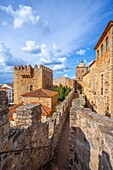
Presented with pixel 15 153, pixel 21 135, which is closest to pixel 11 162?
pixel 15 153

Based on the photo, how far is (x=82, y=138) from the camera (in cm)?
346

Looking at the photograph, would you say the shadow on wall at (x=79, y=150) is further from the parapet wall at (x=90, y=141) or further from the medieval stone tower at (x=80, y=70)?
the medieval stone tower at (x=80, y=70)

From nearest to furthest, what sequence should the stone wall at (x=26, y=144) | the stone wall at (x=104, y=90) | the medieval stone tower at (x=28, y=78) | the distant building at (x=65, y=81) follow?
the stone wall at (x=26, y=144) < the stone wall at (x=104, y=90) < the medieval stone tower at (x=28, y=78) < the distant building at (x=65, y=81)

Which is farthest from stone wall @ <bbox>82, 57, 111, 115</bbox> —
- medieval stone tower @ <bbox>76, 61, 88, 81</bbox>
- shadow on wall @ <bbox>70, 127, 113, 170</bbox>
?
medieval stone tower @ <bbox>76, 61, 88, 81</bbox>

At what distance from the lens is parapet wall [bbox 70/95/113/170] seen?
2100mm

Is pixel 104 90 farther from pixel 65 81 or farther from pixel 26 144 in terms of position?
pixel 65 81

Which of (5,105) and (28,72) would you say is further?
(28,72)

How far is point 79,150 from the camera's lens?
3.58 m

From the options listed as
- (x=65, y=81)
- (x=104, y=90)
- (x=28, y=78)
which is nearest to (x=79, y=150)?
(x=104, y=90)

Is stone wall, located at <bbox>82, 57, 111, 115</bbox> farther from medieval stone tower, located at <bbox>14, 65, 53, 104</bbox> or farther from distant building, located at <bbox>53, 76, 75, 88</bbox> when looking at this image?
distant building, located at <bbox>53, 76, 75, 88</bbox>

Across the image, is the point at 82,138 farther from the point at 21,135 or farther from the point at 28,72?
the point at 28,72

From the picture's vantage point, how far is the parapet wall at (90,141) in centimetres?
210

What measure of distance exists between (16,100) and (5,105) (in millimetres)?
22051

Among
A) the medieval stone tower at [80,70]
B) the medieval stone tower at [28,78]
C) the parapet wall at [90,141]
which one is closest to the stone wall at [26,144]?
the parapet wall at [90,141]
